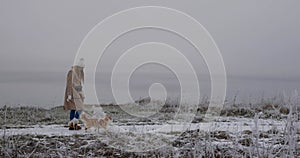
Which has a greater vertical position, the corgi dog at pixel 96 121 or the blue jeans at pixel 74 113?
the blue jeans at pixel 74 113

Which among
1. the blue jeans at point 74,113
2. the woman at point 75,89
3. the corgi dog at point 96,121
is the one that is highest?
the woman at point 75,89

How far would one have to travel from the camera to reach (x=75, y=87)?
8.80m

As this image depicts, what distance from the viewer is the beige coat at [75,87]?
875 centimetres

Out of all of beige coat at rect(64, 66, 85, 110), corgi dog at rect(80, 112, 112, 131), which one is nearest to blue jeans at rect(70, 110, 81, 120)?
beige coat at rect(64, 66, 85, 110)

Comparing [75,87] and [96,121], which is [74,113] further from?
[96,121]

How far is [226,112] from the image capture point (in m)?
12.6

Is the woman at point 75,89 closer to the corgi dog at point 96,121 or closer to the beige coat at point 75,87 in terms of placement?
the beige coat at point 75,87

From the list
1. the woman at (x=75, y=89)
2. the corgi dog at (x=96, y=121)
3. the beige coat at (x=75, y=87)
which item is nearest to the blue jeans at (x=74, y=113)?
the woman at (x=75, y=89)

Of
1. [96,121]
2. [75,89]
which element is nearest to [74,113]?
[75,89]

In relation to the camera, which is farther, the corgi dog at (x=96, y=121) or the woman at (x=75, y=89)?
the woman at (x=75, y=89)

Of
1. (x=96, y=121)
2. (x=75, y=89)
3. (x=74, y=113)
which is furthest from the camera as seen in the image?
(x=74, y=113)

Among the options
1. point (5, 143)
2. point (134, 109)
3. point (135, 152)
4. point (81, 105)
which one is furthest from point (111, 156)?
point (134, 109)

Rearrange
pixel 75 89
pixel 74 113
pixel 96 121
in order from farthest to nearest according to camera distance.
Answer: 1. pixel 74 113
2. pixel 75 89
3. pixel 96 121

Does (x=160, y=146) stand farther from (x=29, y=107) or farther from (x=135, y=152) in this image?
(x=29, y=107)
